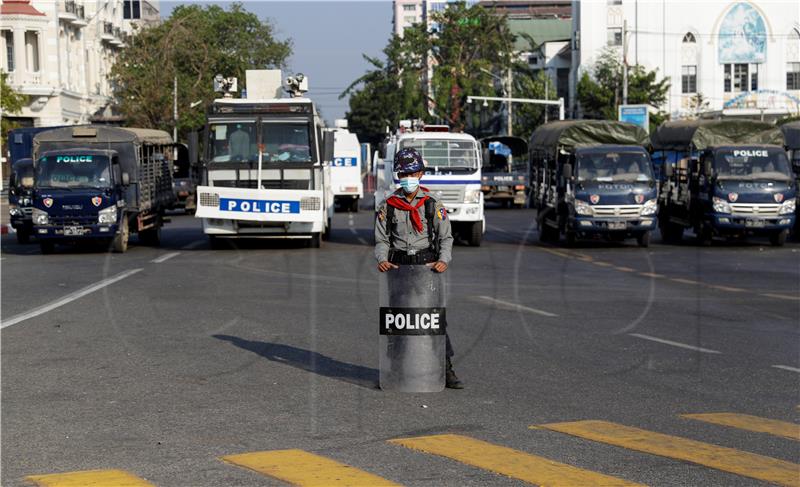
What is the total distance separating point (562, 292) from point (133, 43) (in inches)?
2695

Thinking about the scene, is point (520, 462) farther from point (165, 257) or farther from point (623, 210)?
point (623, 210)

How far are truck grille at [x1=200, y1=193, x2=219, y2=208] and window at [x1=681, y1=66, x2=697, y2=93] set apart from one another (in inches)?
2746

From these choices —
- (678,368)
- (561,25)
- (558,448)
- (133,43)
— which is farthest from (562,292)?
(561,25)

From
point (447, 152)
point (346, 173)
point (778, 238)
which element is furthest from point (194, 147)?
point (346, 173)

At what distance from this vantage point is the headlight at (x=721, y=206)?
28.7m

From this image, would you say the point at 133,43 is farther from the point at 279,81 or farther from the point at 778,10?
the point at 279,81

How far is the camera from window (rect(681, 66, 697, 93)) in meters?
91.6

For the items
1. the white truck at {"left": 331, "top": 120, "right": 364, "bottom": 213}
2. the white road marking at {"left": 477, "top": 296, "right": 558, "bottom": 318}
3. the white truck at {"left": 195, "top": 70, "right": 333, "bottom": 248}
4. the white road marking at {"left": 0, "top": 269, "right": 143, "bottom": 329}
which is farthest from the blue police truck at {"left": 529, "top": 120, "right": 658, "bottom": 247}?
the white truck at {"left": 331, "top": 120, "right": 364, "bottom": 213}

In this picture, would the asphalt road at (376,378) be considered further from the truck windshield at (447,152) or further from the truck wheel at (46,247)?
the truck windshield at (447,152)

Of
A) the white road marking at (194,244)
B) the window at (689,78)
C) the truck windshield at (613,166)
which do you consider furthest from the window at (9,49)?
the truck windshield at (613,166)

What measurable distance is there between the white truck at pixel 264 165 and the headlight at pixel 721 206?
8804 mm

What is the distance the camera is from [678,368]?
11.9m

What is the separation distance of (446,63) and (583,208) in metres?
59.3

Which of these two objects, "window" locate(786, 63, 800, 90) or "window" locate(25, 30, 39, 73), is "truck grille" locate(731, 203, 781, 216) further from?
"window" locate(786, 63, 800, 90)
